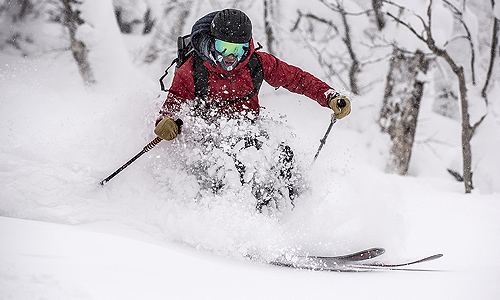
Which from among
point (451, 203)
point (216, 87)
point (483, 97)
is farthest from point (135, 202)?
point (483, 97)

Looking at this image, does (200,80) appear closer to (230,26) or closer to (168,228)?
(230,26)

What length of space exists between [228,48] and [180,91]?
50cm

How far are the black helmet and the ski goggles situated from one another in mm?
30

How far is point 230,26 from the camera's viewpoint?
98.6 inches

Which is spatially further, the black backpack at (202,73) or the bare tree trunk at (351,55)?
the bare tree trunk at (351,55)

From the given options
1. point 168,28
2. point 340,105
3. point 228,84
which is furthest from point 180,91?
point 168,28

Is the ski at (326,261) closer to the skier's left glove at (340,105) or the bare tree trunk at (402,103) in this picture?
the skier's left glove at (340,105)

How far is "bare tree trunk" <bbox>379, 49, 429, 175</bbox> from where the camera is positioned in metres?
6.79

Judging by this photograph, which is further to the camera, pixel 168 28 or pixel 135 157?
pixel 168 28

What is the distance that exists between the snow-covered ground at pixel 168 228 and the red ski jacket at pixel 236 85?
0.90 ft

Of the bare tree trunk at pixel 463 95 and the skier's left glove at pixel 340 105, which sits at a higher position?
the bare tree trunk at pixel 463 95

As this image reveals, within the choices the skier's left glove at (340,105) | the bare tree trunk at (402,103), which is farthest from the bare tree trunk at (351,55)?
the skier's left glove at (340,105)

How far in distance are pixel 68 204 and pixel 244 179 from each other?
1297 millimetres

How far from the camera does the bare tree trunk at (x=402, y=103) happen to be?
22.3 feet
